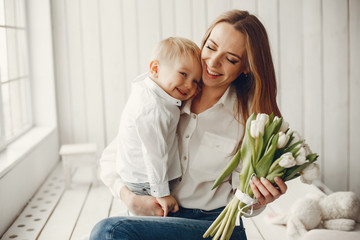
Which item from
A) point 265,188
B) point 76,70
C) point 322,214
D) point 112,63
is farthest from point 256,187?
point 76,70

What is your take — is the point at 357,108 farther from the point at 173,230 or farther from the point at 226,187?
the point at 173,230

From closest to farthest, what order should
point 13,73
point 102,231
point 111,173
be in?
1. point 102,231
2. point 111,173
3. point 13,73

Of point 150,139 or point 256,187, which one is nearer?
point 256,187

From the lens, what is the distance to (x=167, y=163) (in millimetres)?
1954

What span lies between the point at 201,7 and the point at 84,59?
1347 mm

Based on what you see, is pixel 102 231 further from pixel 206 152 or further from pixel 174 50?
pixel 174 50

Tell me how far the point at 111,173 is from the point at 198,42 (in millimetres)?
2630

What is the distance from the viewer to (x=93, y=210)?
3297 mm

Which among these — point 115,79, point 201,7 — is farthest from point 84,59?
point 201,7

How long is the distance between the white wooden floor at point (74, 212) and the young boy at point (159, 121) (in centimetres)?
103

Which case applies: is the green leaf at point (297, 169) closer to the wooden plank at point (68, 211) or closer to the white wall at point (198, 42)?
the wooden plank at point (68, 211)

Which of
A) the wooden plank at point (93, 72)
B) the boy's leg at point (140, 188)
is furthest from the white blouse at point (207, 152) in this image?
the wooden plank at point (93, 72)

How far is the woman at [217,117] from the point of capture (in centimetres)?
193

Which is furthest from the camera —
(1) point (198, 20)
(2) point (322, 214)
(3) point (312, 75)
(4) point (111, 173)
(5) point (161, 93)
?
(1) point (198, 20)
